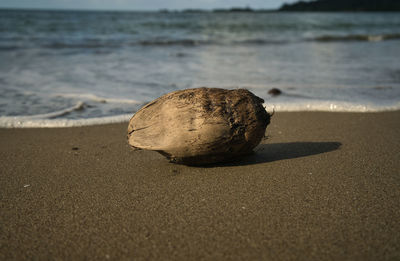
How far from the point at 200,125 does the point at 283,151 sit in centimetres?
100

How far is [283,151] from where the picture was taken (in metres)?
2.96

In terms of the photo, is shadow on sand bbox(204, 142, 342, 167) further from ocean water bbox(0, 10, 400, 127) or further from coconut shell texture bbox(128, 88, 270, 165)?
ocean water bbox(0, 10, 400, 127)

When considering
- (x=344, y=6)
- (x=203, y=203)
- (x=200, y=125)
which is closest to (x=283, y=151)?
(x=200, y=125)

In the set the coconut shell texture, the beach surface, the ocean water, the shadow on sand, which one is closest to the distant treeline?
the ocean water

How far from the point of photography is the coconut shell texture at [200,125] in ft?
7.52

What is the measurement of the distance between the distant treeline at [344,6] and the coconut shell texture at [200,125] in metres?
67.6

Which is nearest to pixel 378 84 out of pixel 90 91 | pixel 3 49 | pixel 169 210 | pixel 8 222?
pixel 90 91

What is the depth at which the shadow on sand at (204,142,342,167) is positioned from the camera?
8.84 ft

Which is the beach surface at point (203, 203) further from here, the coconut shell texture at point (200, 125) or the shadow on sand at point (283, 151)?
the coconut shell texture at point (200, 125)

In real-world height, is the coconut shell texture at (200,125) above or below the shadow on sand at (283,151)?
above

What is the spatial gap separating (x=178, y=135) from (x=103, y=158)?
930 millimetres

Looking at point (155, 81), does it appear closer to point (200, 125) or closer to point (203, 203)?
point (200, 125)

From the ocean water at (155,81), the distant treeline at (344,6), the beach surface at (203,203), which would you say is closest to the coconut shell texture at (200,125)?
the beach surface at (203,203)

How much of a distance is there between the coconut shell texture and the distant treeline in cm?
6764
